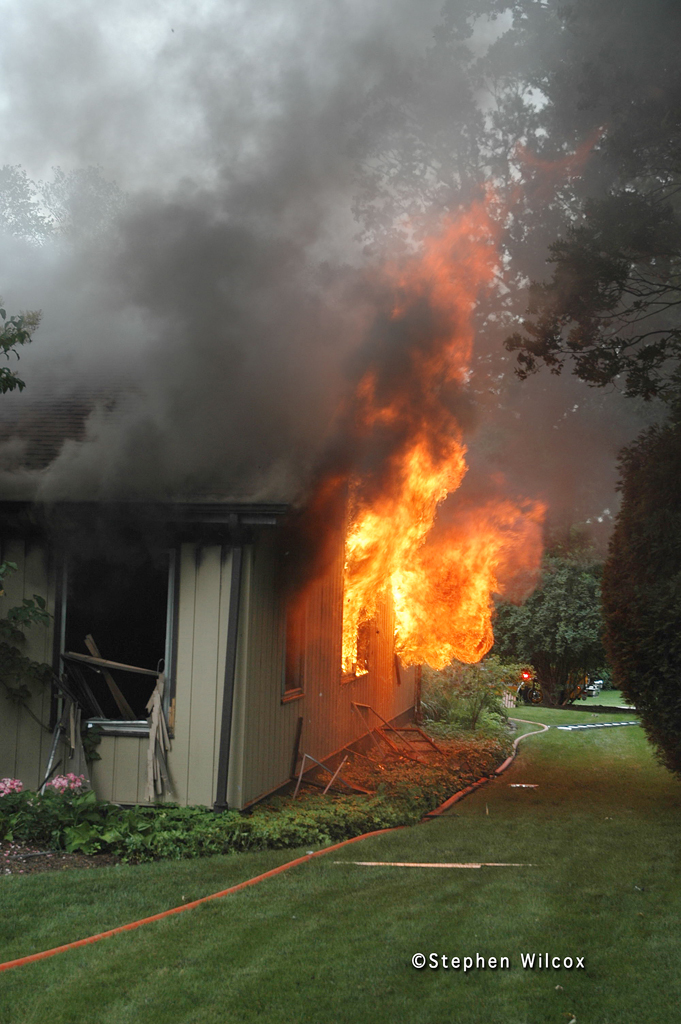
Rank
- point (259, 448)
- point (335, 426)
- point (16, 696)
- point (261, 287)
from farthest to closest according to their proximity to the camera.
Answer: point (261, 287) < point (335, 426) < point (259, 448) < point (16, 696)

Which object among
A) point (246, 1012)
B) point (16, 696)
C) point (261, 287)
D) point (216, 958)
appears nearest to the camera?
point (246, 1012)

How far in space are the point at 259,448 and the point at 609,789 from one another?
19.6ft

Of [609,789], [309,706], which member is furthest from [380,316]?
[609,789]

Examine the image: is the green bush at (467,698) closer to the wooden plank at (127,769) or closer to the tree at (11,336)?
the wooden plank at (127,769)

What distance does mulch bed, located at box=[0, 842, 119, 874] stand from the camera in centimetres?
594

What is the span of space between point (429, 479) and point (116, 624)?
4204 mm

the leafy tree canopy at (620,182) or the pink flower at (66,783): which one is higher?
the leafy tree canopy at (620,182)

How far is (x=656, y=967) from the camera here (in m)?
4.11

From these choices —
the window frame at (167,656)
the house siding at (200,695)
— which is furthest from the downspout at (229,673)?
the window frame at (167,656)

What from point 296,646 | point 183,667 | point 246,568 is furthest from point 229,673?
point 296,646

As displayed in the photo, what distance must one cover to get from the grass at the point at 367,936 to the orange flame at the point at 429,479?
399cm

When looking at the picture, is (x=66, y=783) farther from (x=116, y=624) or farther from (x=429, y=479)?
(x=429, y=479)

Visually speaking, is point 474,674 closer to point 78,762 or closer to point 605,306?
point 605,306

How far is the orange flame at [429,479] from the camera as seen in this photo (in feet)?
31.0
